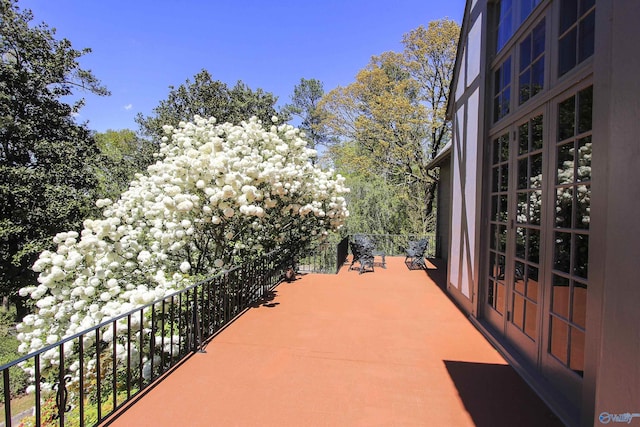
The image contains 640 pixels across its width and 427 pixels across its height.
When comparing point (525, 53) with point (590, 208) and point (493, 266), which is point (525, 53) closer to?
point (590, 208)

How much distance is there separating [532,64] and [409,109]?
460 inches

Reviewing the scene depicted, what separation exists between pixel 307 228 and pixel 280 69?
1406cm

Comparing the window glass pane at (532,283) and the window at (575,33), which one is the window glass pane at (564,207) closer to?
the window glass pane at (532,283)

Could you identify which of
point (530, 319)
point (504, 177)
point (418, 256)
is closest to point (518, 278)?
point (530, 319)

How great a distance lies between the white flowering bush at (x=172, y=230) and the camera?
390 cm

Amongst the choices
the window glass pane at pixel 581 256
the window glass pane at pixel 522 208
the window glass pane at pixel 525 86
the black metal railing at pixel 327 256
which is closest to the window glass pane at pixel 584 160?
the window glass pane at pixel 581 256

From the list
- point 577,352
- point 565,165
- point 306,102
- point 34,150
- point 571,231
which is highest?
point 306,102

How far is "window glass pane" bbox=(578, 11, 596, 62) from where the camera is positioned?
2.29 meters

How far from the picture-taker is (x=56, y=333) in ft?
13.0

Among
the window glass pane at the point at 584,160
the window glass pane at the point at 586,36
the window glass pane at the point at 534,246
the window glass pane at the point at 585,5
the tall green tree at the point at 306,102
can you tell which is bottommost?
the window glass pane at the point at 534,246

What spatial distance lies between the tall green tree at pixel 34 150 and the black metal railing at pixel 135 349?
33.7 ft

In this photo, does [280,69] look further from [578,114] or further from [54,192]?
[578,114]

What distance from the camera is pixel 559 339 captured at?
2584 millimetres

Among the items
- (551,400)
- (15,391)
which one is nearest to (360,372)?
(551,400)
